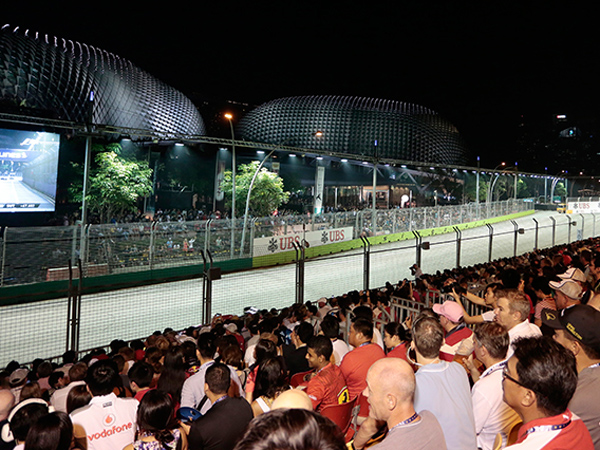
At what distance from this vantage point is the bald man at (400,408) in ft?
6.15

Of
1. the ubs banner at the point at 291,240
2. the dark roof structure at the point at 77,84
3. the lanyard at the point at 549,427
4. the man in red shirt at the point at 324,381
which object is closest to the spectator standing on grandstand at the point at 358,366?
the man in red shirt at the point at 324,381

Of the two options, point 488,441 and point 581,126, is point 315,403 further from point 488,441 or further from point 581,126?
point 581,126

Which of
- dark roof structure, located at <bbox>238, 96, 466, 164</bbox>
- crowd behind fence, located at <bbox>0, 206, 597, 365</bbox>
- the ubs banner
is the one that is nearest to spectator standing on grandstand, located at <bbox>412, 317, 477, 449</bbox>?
crowd behind fence, located at <bbox>0, 206, 597, 365</bbox>

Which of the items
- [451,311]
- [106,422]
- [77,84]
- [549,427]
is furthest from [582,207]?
[77,84]

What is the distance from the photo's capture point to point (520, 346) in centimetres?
200

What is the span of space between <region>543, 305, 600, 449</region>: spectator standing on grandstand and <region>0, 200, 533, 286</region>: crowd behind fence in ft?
37.6

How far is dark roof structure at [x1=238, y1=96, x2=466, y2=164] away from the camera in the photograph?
263 ft

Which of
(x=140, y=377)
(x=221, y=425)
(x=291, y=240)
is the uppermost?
(x=291, y=240)

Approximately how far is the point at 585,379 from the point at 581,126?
122947mm

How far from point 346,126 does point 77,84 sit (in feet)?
153

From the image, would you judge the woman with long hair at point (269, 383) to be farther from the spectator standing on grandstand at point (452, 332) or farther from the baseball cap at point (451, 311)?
the baseball cap at point (451, 311)

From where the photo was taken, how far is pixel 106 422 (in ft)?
10.2

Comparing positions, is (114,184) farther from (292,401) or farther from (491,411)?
(292,401)

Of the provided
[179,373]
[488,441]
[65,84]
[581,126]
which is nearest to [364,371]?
[488,441]
